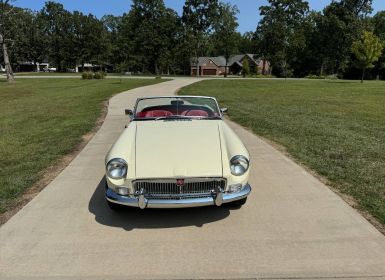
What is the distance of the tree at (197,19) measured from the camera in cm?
7281

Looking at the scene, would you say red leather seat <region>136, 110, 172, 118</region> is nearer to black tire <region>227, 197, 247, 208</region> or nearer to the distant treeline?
black tire <region>227, 197, 247, 208</region>

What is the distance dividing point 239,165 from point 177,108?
1992 millimetres

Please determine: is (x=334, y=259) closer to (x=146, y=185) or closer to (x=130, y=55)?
(x=146, y=185)

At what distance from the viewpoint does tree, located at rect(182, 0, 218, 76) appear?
7281 cm

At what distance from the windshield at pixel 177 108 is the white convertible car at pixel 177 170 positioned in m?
0.87

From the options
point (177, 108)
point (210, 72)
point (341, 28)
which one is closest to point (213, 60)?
point (210, 72)

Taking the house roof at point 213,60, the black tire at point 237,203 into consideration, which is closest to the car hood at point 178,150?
the black tire at point 237,203

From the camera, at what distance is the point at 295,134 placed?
9.93 meters

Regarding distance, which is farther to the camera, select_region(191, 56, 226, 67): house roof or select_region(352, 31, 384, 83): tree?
select_region(191, 56, 226, 67): house roof

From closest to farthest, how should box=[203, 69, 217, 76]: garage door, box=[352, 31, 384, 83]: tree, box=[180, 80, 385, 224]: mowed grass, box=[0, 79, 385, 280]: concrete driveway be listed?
box=[0, 79, 385, 280]: concrete driveway
box=[180, 80, 385, 224]: mowed grass
box=[352, 31, 384, 83]: tree
box=[203, 69, 217, 76]: garage door

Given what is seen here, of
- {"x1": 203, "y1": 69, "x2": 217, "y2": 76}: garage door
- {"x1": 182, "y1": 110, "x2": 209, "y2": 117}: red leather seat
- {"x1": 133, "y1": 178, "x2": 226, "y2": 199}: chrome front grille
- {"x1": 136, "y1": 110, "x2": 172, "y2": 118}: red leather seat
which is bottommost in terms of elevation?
{"x1": 203, "y1": 69, "x2": 217, "y2": 76}: garage door

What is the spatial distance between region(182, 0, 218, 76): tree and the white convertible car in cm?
7018

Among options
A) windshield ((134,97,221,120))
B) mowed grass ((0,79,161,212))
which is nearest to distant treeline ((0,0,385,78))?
mowed grass ((0,79,161,212))

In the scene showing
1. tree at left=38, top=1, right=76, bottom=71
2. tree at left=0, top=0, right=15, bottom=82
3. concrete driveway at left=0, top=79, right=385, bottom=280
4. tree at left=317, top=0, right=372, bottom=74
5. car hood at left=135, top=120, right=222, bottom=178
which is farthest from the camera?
tree at left=38, top=1, right=76, bottom=71
